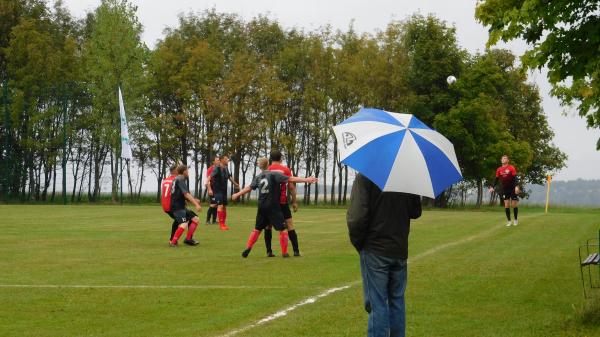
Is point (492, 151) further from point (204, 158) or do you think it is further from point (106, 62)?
point (106, 62)

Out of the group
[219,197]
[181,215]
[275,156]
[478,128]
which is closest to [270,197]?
[275,156]

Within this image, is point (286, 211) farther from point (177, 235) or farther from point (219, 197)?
point (219, 197)

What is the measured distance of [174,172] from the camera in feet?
69.2

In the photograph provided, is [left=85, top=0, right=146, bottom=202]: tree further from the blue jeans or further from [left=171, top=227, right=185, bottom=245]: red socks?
the blue jeans

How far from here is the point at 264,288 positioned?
41.9 feet

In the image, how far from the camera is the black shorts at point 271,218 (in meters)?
17.2

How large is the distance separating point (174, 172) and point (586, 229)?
43.6 feet

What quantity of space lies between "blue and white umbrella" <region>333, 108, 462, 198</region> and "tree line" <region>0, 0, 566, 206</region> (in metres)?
56.1

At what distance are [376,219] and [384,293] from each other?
2.11ft

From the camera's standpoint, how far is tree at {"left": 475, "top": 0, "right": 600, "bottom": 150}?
13648 millimetres

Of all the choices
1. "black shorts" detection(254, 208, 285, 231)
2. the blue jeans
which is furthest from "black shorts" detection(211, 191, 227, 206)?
the blue jeans

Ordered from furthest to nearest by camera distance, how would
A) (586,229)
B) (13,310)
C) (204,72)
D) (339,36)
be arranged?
(339,36)
(204,72)
(586,229)
(13,310)

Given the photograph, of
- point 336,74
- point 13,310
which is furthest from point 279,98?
point 13,310

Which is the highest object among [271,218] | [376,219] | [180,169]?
[180,169]
